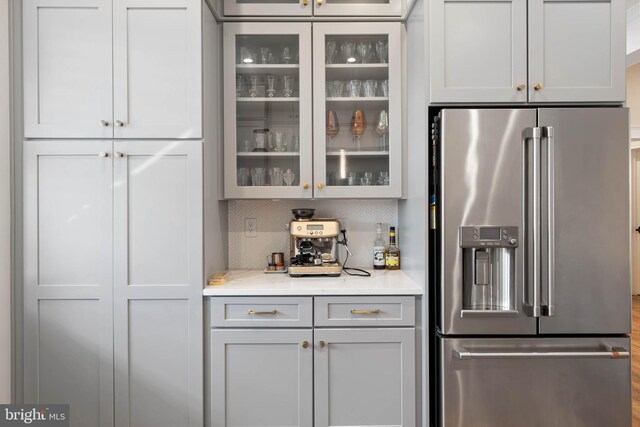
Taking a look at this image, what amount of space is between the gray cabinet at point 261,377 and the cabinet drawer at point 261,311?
3 cm

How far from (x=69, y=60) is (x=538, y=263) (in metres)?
2.32

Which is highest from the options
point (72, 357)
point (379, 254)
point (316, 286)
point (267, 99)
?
point (267, 99)

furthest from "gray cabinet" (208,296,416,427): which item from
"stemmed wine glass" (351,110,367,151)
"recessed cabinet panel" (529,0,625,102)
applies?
"recessed cabinet panel" (529,0,625,102)

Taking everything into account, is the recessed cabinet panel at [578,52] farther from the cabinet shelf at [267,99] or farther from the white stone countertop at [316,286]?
the cabinet shelf at [267,99]

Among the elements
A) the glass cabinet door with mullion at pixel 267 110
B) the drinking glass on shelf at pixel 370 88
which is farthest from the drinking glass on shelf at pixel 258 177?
the drinking glass on shelf at pixel 370 88

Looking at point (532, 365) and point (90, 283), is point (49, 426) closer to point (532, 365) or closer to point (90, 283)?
point (90, 283)

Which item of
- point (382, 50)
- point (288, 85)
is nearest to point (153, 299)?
point (288, 85)

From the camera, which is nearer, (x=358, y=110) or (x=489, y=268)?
(x=489, y=268)

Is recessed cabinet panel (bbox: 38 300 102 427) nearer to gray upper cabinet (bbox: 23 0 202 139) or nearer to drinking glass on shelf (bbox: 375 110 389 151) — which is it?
gray upper cabinet (bbox: 23 0 202 139)

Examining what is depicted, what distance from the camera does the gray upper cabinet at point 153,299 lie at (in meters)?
1.82

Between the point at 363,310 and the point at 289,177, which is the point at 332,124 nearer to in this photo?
the point at 289,177

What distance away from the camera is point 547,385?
1.72m

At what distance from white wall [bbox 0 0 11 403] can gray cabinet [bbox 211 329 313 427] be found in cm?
95

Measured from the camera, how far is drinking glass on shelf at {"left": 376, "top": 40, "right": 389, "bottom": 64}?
2154mm
